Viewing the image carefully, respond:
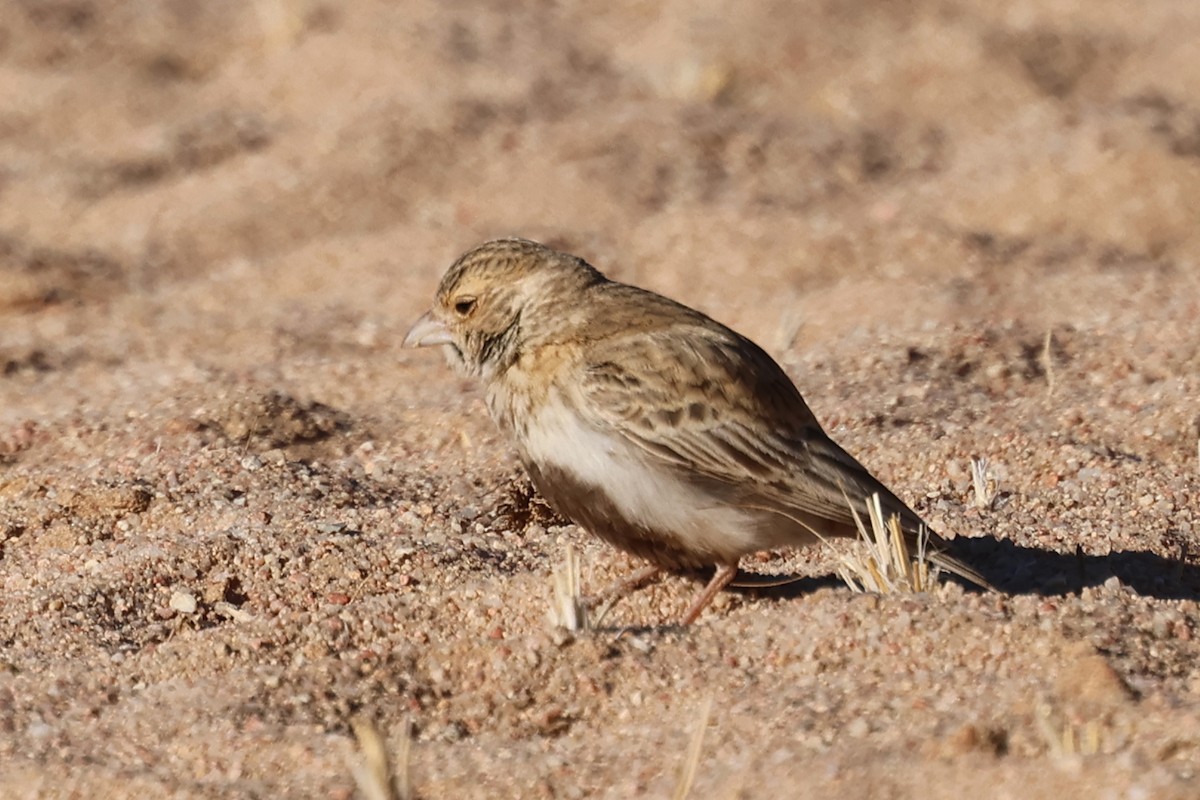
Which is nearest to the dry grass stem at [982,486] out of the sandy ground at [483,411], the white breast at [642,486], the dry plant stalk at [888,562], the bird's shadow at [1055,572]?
the sandy ground at [483,411]

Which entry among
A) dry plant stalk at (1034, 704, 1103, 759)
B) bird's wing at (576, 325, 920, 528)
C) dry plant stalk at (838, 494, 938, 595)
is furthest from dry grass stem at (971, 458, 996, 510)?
dry plant stalk at (1034, 704, 1103, 759)

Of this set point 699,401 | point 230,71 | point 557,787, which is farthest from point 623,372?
point 230,71

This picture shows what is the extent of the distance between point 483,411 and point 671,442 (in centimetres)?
228

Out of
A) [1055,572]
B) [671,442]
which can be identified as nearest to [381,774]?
[671,442]

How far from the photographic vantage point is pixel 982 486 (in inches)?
231

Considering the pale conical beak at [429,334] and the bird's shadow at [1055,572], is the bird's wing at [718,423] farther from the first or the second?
the pale conical beak at [429,334]

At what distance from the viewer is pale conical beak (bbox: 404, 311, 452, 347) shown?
5535 mm

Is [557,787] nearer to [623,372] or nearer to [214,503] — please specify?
[623,372]

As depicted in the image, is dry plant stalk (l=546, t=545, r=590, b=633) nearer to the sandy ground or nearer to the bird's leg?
the sandy ground

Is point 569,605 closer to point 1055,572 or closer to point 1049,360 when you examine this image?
point 1055,572

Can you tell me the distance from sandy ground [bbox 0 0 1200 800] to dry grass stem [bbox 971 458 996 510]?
5 centimetres

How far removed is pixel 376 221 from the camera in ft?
34.3

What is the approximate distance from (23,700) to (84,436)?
2.68 meters

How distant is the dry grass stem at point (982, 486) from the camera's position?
5.87 m
